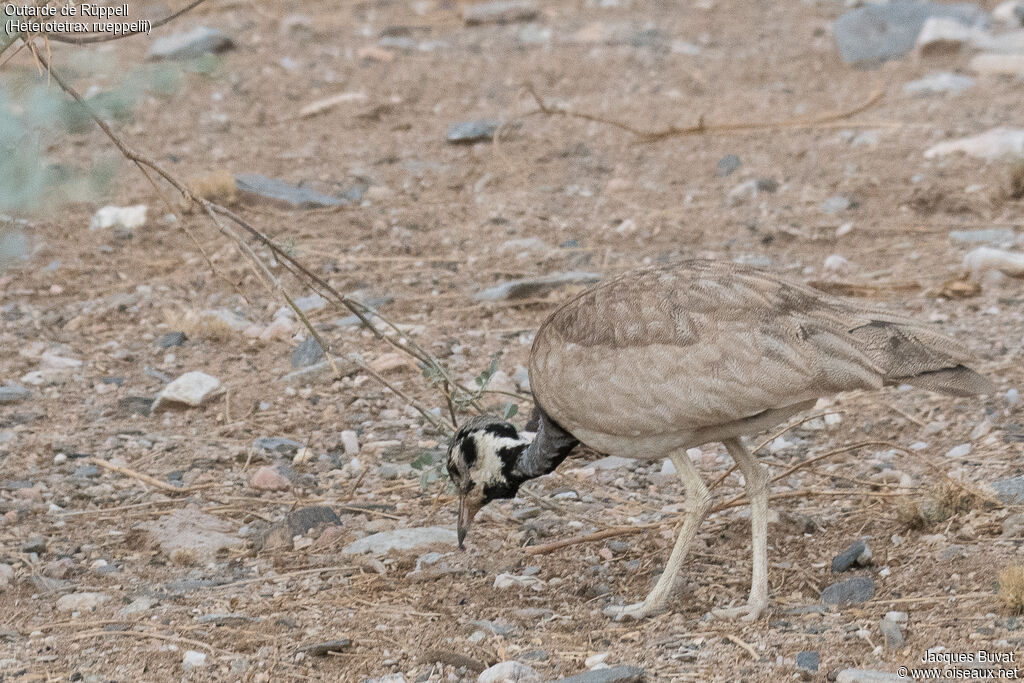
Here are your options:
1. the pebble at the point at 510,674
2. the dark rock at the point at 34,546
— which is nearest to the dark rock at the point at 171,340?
the dark rock at the point at 34,546

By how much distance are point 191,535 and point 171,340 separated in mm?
2387

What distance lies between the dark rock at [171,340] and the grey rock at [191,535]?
83.0 inches

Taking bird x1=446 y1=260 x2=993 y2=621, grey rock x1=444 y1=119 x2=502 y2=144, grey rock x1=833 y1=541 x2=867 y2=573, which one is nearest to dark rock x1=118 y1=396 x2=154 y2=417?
bird x1=446 y1=260 x2=993 y2=621

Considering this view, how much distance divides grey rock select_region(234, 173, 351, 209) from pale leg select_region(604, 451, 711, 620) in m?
5.34

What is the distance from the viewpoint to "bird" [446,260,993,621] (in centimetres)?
401

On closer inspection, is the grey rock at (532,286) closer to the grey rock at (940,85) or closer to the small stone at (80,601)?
the small stone at (80,601)

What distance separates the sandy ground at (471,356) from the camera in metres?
4.07

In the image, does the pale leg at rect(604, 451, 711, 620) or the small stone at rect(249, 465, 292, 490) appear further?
the small stone at rect(249, 465, 292, 490)

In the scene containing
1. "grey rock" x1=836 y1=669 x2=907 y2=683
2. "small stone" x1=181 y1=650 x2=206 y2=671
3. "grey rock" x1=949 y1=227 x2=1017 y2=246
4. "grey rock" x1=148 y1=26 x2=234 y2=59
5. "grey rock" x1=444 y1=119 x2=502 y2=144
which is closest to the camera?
"grey rock" x1=836 y1=669 x2=907 y2=683

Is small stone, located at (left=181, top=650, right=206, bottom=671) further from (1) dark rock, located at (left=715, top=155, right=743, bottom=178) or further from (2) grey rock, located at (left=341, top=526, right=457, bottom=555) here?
(1) dark rock, located at (left=715, top=155, right=743, bottom=178)

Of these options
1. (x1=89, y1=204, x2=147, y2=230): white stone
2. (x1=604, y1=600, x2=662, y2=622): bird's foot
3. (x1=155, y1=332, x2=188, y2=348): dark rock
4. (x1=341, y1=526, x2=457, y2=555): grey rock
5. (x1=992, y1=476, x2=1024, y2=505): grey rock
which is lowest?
(x1=89, y1=204, x2=147, y2=230): white stone

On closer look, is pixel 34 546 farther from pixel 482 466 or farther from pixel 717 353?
pixel 717 353

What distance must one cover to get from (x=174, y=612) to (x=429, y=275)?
3.94m

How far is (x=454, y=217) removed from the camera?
29.2 feet
